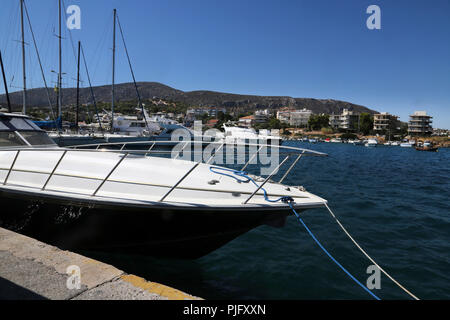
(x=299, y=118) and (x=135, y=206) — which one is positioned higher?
(x=299, y=118)

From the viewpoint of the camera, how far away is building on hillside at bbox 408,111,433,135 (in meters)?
99.1

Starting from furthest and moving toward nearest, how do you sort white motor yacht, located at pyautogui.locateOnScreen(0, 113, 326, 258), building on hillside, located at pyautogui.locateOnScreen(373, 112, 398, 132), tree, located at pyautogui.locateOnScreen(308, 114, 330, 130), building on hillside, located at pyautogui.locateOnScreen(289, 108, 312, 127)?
building on hillside, located at pyautogui.locateOnScreen(289, 108, 312, 127) < tree, located at pyautogui.locateOnScreen(308, 114, 330, 130) < building on hillside, located at pyautogui.locateOnScreen(373, 112, 398, 132) < white motor yacht, located at pyautogui.locateOnScreen(0, 113, 326, 258)

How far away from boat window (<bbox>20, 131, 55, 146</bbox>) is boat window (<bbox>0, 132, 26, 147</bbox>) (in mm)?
156

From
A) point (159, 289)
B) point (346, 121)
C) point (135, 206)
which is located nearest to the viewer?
point (159, 289)

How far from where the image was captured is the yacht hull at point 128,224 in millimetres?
3658

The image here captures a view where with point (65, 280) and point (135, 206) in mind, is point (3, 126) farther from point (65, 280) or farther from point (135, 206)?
point (65, 280)

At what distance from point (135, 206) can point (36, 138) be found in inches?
168

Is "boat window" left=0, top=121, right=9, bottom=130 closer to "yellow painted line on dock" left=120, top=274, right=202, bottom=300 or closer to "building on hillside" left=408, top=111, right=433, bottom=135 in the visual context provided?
"yellow painted line on dock" left=120, top=274, right=202, bottom=300

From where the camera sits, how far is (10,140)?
5570mm

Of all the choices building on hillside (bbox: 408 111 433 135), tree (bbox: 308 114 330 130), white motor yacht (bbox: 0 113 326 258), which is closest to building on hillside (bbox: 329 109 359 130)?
tree (bbox: 308 114 330 130)

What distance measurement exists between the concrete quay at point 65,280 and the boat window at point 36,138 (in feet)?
12.4

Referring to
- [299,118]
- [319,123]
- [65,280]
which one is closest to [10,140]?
[65,280]

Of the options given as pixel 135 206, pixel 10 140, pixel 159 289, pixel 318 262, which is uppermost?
pixel 10 140

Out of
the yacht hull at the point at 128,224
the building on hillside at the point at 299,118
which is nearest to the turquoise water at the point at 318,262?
the yacht hull at the point at 128,224
